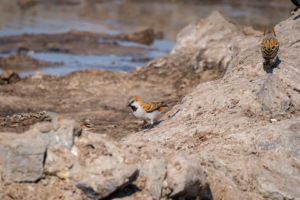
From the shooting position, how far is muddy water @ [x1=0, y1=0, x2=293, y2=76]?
59.4 feet

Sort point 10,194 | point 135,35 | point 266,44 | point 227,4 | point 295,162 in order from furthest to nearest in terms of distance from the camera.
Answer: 1. point 227,4
2. point 135,35
3. point 266,44
4. point 295,162
5. point 10,194

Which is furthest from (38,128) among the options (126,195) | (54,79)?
(54,79)

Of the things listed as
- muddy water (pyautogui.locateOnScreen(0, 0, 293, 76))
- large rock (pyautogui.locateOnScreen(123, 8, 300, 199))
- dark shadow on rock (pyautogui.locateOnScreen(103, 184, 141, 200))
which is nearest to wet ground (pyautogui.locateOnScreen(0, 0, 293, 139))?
muddy water (pyautogui.locateOnScreen(0, 0, 293, 76))

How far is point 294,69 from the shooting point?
7.35 meters

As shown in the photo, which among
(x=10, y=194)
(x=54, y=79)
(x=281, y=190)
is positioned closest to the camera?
(x=10, y=194)

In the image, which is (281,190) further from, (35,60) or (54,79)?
(35,60)

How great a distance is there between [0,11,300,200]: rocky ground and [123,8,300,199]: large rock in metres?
0.02

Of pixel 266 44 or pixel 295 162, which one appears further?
pixel 266 44

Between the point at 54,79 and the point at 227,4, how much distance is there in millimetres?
31350

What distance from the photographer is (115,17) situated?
31.6 m

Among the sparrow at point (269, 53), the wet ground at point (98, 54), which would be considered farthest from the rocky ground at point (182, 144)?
the sparrow at point (269, 53)

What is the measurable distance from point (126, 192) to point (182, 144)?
1.68m

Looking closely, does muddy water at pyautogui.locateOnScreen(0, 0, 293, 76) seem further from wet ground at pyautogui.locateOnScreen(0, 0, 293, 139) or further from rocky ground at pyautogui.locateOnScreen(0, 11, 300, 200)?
rocky ground at pyautogui.locateOnScreen(0, 11, 300, 200)

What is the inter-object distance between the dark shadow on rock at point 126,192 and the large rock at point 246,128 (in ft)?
3.61
